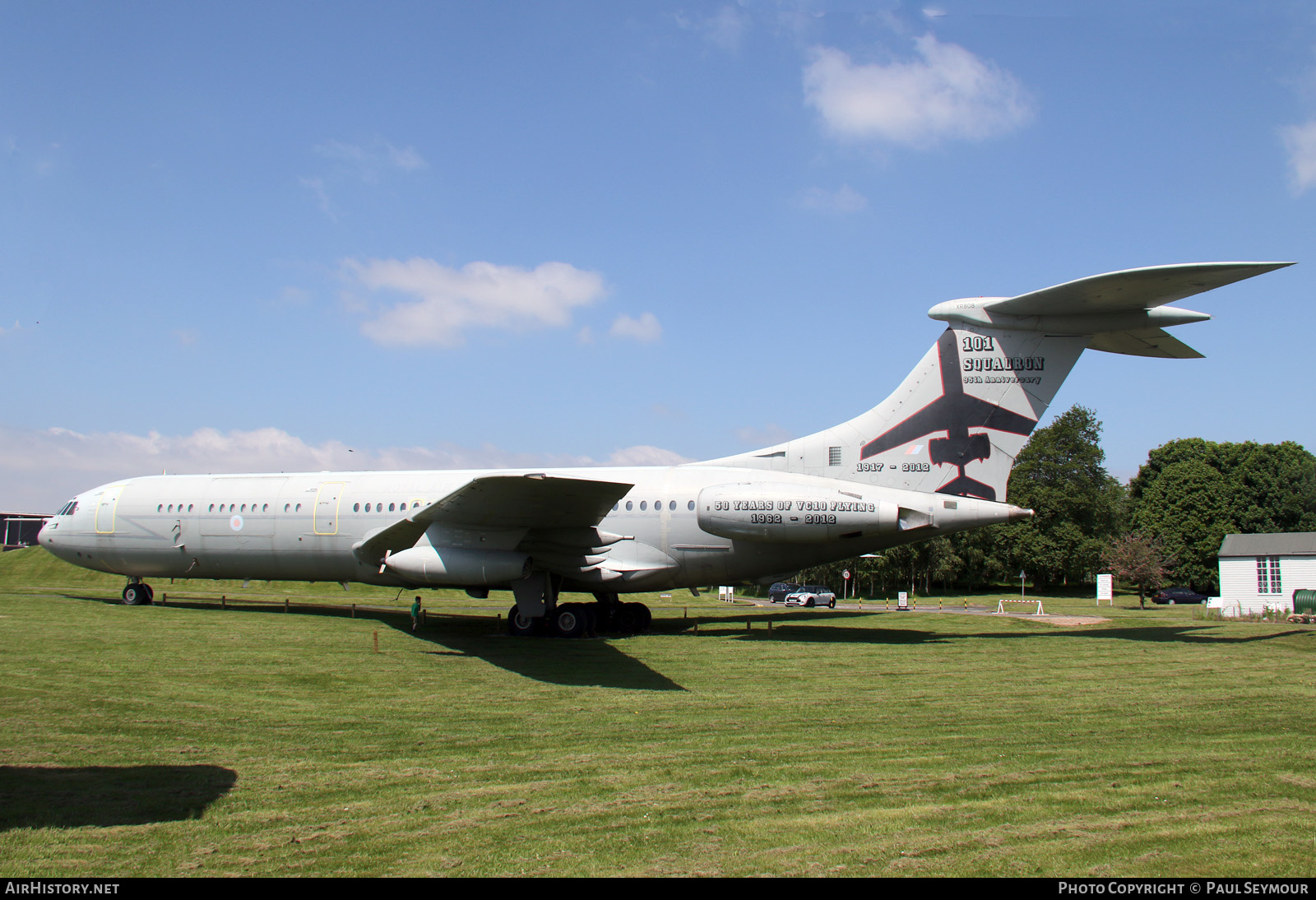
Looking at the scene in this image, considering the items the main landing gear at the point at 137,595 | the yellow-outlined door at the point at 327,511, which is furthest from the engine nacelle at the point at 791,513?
the main landing gear at the point at 137,595

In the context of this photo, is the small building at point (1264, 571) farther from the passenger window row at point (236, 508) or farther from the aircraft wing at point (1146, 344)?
the passenger window row at point (236, 508)

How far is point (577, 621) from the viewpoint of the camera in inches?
677

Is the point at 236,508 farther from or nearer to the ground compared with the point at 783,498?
nearer to the ground

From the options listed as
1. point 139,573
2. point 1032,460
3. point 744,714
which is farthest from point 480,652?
point 1032,460

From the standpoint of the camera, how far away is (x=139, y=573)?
22.0 m

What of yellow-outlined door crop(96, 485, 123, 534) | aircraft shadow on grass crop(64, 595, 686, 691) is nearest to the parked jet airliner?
aircraft shadow on grass crop(64, 595, 686, 691)

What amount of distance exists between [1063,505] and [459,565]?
49745 millimetres

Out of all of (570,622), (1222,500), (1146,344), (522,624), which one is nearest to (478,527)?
(522,624)

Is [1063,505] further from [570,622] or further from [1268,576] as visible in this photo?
[570,622]

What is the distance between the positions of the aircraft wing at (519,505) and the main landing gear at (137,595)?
32.1ft

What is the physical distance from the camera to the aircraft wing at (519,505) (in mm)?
13727

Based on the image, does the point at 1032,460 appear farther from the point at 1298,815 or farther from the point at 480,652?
the point at 1298,815

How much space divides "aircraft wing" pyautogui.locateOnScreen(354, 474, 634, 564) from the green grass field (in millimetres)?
2522

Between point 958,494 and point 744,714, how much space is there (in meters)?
9.05
